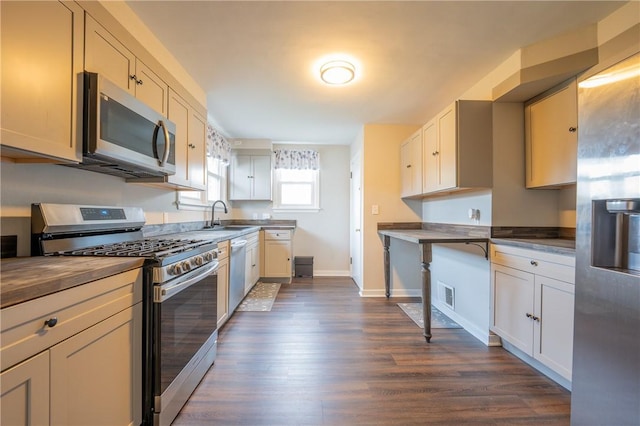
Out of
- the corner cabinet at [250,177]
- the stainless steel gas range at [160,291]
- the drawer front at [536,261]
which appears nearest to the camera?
the stainless steel gas range at [160,291]

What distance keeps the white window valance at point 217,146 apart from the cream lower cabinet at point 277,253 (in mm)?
1325

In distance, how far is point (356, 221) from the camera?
4.22m

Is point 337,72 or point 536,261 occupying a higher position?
point 337,72

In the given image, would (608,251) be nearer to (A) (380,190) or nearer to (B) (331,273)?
(A) (380,190)

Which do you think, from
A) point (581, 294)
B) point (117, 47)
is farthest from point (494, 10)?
point (117, 47)

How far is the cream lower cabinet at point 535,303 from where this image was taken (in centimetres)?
161

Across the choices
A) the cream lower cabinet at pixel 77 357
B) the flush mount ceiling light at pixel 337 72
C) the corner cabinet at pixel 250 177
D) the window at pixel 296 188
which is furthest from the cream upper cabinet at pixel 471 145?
the corner cabinet at pixel 250 177

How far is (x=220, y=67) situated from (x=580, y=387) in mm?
3119

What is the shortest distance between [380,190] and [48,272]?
332cm

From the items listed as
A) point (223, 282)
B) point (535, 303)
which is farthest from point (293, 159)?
point (535, 303)

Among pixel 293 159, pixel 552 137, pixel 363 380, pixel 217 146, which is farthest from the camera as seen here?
pixel 293 159

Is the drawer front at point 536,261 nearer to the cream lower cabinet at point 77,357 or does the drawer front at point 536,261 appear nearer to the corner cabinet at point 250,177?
the cream lower cabinet at point 77,357

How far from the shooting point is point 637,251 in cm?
110

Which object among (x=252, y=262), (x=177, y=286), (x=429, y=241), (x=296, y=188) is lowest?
(x=252, y=262)
